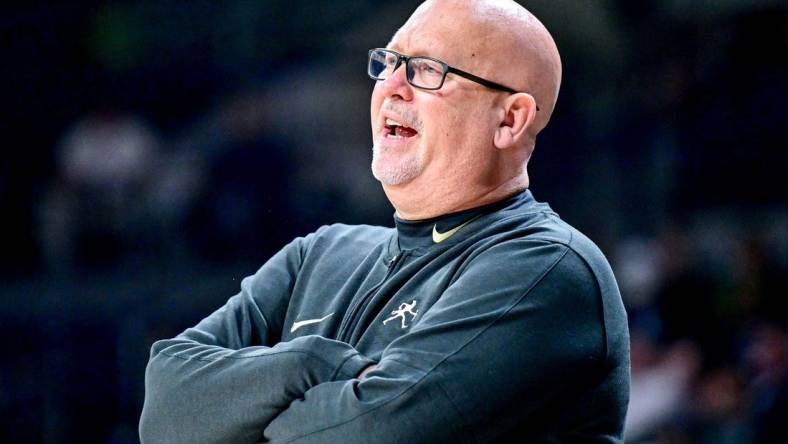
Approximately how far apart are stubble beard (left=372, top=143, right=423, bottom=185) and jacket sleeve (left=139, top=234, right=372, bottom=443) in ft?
1.53

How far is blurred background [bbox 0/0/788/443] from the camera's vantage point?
18.3ft

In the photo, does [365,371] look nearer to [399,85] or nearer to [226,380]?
[226,380]

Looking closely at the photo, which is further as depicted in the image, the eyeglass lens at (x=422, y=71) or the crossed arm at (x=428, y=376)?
the eyeglass lens at (x=422, y=71)

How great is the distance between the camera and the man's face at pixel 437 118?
2422mm

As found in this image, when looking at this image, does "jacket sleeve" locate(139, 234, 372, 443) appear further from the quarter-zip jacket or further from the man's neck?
the man's neck

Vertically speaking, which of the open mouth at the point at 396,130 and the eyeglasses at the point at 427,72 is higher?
the eyeglasses at the point at 427,72

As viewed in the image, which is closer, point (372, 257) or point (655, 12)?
point (372, 257)

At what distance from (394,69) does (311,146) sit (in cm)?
389

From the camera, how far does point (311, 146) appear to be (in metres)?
6.36

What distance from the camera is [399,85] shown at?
8.11 ft

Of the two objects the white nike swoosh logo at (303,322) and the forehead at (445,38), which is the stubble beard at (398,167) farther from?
the white nike swoosh logo at (303,322)

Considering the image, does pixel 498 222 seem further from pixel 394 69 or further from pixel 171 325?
pixel 171 325

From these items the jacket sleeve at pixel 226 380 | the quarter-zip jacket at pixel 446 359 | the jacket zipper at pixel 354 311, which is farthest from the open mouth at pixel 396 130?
the jacket sleeve at pixel 226 380

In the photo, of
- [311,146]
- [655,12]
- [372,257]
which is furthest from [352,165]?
[372,257]
